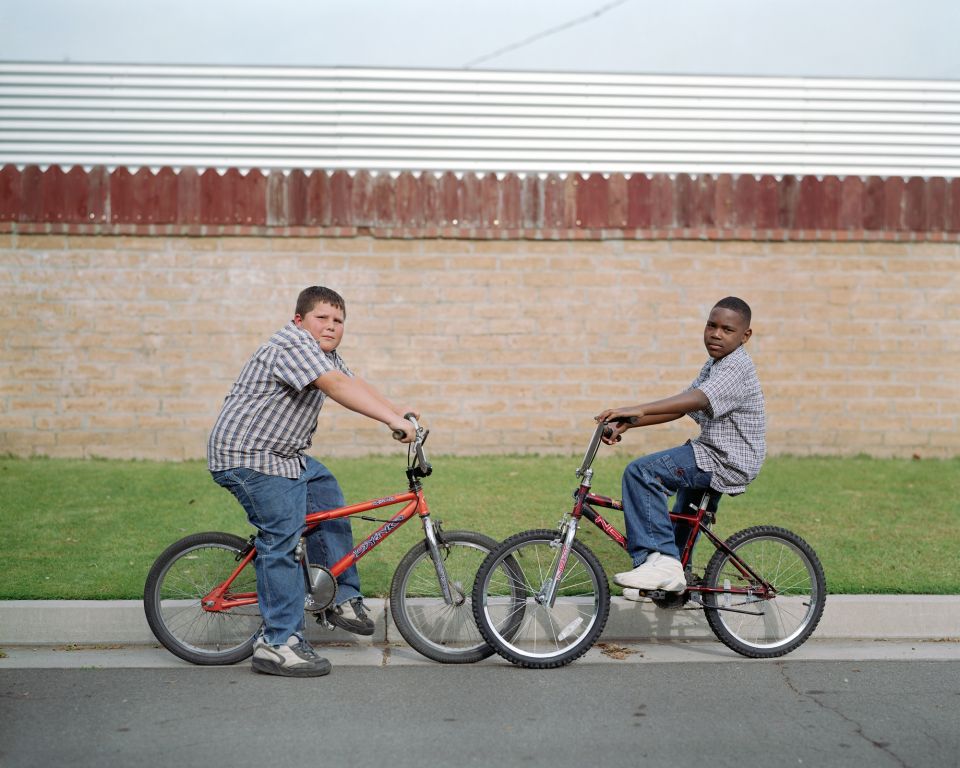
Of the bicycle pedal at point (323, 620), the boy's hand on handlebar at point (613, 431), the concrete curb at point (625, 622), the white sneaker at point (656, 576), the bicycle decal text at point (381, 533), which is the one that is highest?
the boy's hand on handlebar at point (613, 431)

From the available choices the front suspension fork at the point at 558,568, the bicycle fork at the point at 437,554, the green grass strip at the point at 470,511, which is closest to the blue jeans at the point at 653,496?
the front suspension fork at the point at 558,568

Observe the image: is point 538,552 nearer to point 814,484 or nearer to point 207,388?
point 814,484

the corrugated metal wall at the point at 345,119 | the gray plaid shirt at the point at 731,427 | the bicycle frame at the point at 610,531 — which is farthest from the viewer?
the corrugated metal wall at the point at 345,119

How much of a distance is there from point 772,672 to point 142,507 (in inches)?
190

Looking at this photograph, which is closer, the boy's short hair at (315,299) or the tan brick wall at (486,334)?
the boy's short hair at (315,299)

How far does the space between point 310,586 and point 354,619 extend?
0.29 metres

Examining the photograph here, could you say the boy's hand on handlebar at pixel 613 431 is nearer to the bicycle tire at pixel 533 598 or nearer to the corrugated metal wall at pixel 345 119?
the bicycle tire at pixel 533 598

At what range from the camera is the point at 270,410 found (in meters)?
5.52

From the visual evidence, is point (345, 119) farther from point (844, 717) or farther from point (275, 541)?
point (844, 717)

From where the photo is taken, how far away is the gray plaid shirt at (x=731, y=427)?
5734mm

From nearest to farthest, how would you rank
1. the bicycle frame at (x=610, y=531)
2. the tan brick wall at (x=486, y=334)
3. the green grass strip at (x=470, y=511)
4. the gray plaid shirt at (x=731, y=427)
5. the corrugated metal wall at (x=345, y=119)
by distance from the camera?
the bicycle frame at (x=610, y=531) → the gray plaid shirt at (x=731, y=427) → the green grass strip at (x=470, y=511) → the tan brick wall at (x=486, y=334) → the corrugated metal wall at (x=345, y=119)

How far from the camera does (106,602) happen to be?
611 centimetres

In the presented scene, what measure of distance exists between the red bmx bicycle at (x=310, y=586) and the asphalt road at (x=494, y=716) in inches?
6.5

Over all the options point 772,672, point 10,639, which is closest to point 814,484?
point 772,672
